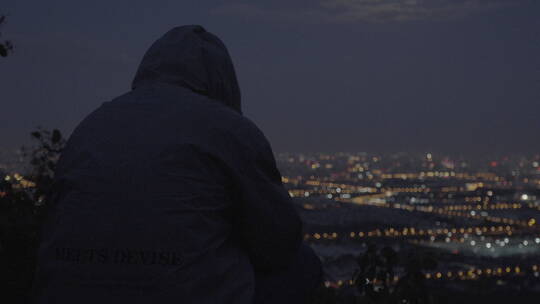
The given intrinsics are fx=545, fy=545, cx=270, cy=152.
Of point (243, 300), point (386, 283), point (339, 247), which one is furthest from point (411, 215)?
point (243, 300)

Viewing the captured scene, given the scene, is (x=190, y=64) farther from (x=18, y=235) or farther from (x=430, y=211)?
(x=430, y=211)

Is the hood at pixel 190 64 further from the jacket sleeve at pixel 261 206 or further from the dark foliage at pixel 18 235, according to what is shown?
the dark foliage at pixel 18 235

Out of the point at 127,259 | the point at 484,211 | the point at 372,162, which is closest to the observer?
the point at 127,259

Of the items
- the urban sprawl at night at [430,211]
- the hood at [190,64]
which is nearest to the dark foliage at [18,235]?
the hood at [190,64]

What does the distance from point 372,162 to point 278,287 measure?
5431 cm

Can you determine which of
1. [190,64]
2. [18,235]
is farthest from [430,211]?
[190,64]

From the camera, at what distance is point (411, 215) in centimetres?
2817

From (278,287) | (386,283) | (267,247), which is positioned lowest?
(386,283)

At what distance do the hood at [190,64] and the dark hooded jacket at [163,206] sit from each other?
1cm

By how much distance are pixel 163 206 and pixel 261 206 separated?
290 mm

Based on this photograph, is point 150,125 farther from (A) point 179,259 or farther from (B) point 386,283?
(B) point 386,283

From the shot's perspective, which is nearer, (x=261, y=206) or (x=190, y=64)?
(x=261, y=206)

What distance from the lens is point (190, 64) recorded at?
5.03 feet

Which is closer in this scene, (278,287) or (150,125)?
(150,125)
